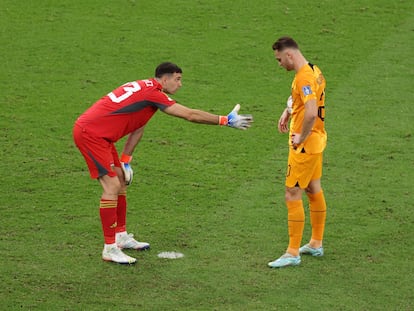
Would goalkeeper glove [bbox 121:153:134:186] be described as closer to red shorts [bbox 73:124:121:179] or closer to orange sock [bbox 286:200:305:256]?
red shorts [bbox 73:124:121:179]

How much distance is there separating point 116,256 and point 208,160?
125 inches

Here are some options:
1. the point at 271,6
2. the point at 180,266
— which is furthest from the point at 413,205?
the point at 271,6

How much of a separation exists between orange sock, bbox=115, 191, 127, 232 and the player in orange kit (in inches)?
65.8

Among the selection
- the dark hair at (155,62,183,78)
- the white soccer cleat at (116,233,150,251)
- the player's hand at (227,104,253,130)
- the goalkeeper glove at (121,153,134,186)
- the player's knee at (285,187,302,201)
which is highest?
the dark hair at (155,62,183,78)

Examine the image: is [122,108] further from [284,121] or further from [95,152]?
[284,121]

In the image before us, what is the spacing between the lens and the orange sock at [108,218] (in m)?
9.32

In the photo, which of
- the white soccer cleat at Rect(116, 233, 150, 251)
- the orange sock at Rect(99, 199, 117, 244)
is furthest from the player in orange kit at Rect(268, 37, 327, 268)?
the orange sock at Rect(99, 199, 117, 244)

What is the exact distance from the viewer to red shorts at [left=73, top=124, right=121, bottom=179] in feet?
30.4

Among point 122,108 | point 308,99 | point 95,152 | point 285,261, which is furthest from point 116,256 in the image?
point 308,99

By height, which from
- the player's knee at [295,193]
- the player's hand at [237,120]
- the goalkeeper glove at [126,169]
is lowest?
the player's knee at [295,193]

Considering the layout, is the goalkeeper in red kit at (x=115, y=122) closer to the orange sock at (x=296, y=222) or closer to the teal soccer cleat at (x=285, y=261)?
the orange sock at (x=296, y=222)

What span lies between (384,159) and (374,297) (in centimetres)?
396

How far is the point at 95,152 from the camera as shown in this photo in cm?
925

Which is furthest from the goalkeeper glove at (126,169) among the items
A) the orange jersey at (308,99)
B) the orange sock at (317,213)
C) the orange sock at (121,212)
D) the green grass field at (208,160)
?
the orange sock at (317,213)
